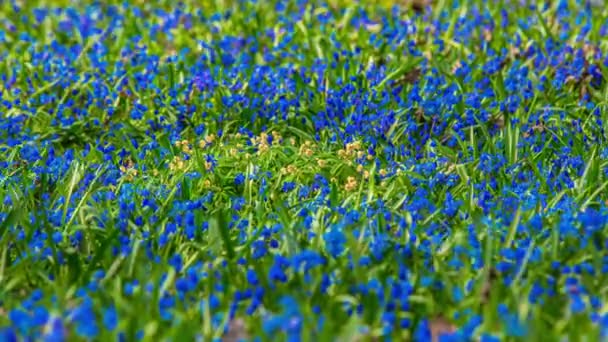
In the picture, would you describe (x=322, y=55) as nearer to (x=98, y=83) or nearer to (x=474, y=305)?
(x=98, y=83)

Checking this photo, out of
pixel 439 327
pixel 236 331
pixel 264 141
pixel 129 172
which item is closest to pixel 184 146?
pixel 129 172

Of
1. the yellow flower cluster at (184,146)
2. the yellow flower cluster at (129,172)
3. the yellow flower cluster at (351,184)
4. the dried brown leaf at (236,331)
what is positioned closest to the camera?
the dried brown leaf at (236,331)

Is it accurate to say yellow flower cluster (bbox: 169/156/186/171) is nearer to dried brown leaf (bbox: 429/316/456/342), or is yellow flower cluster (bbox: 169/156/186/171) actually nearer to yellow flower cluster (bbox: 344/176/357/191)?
yellow flower cluster (bbox: 344/176/357/191)

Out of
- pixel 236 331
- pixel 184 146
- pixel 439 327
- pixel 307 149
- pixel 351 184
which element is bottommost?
pixel 439 327

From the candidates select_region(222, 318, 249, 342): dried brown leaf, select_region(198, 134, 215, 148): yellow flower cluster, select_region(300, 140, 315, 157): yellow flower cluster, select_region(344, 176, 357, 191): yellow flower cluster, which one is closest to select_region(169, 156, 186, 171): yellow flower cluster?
select_region(198, 134, 215, 148): yellow flower cluster

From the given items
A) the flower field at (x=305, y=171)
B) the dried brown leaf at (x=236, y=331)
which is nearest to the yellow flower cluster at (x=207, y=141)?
the flower field at (x=305, y=171)

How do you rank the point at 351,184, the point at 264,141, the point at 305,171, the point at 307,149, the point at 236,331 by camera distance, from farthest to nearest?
the point at 264,141 → the point at 307,149 → the point at 305,171 → the point at 351,184 → the point at 236,331

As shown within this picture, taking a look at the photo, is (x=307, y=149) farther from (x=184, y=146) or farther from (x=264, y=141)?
(x=184, y=146)

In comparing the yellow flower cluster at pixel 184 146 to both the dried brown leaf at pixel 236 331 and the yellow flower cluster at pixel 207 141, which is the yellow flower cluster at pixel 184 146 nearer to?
the yellow flower cluster at pixel 207 141
